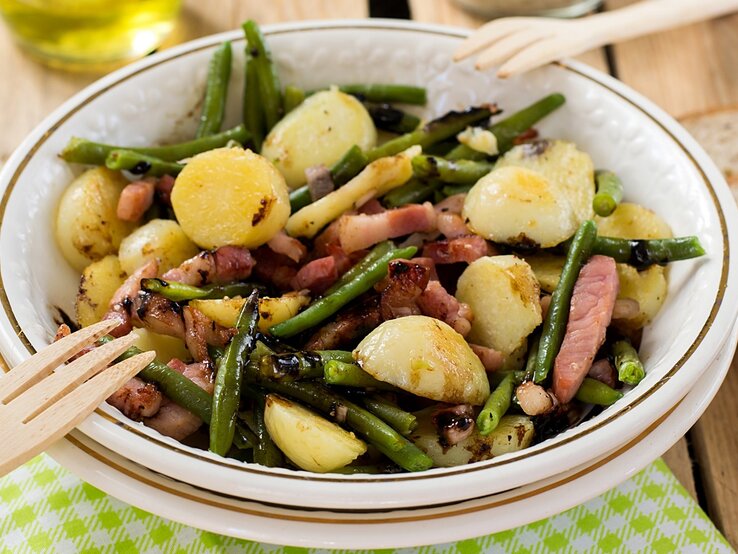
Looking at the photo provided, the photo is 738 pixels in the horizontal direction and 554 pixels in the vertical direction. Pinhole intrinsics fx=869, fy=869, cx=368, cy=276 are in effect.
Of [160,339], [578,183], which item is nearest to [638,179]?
[578,183]

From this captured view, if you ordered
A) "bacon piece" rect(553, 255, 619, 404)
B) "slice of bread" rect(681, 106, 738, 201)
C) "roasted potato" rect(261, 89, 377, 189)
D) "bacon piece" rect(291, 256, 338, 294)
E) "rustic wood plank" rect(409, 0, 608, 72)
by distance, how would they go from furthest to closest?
"rustic wood plank" rect(409, 0, 608, 72) → "slice of bread" rect(681, 106, 738, 201) → "roasted potato" rect(261, 89, 377, 189) → "bacon piece" rect(291, 256, 338, 294) → "bacon piece" rect(553, 255, 619, 404)

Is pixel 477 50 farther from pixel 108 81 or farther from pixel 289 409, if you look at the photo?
pixel 289 409

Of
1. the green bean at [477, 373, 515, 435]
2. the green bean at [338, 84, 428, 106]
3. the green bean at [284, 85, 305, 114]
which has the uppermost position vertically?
the green bean at [284, 85, 305, 114]

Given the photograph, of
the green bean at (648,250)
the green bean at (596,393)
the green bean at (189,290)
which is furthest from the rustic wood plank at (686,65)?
the green bean at (189,290)

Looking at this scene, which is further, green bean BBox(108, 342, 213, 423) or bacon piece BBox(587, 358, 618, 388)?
bacon piece BBox(587, 358, 618, 388)

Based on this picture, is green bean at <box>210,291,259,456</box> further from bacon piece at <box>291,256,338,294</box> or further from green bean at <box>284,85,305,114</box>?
green bean at <box>284,85,305,114</box>

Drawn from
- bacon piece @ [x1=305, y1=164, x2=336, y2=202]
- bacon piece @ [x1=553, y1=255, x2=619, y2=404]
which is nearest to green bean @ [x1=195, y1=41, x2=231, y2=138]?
bacon piece @ [x1=305, y1=164, x2=336, y2=202]

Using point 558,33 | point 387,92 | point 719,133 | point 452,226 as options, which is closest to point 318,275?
point 452,226
